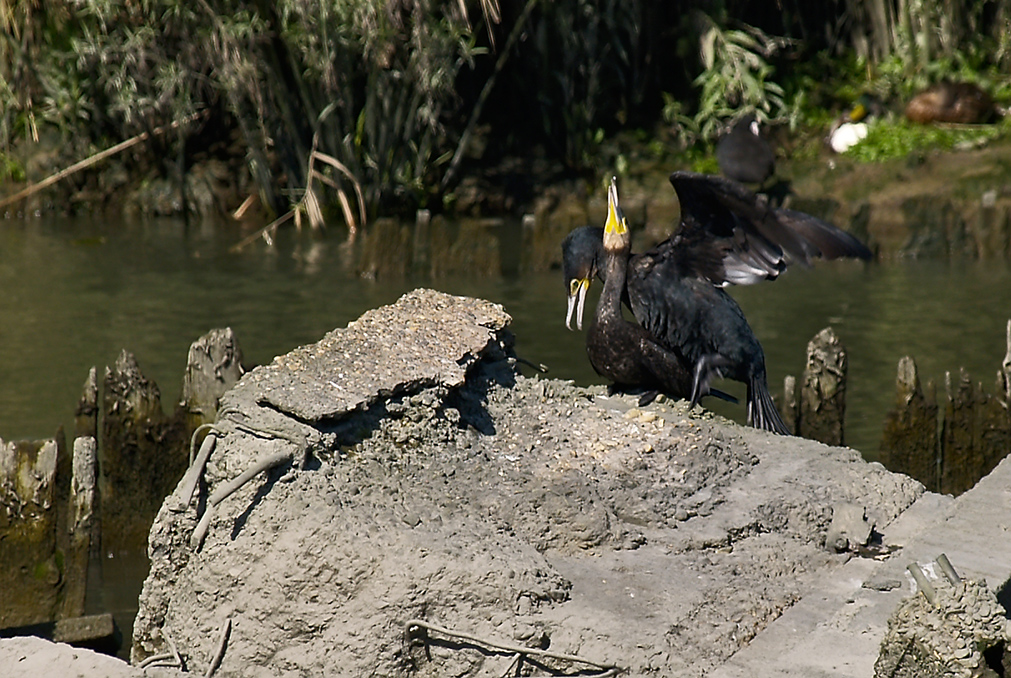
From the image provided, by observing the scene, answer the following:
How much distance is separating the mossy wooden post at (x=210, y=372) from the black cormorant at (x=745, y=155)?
9.11 metres

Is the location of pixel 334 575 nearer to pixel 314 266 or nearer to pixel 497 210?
pixel 314 266

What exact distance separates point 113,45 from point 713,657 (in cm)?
1217

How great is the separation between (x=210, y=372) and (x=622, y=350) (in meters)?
1.94

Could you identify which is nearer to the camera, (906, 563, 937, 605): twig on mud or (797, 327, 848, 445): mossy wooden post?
(906, 563, 937, 605): twig on mud

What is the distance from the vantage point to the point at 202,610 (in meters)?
4.38

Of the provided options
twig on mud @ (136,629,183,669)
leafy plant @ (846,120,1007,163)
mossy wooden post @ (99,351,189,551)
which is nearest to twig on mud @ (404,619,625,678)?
twig on mud @ (136,629,183,669)

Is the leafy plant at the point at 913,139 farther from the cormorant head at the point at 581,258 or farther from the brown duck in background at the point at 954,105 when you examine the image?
the cormorant head at the point at 581,258

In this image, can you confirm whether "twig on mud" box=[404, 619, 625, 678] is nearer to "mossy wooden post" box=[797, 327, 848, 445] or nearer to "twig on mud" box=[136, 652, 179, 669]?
"twig on mud" box=[136, 652, 179, 669]

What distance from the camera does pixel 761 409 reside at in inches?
246

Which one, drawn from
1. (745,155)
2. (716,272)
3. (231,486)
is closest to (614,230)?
(716,272)

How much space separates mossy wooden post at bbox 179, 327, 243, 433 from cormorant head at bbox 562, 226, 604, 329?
161 cm

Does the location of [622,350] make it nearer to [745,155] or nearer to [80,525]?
[80,525]

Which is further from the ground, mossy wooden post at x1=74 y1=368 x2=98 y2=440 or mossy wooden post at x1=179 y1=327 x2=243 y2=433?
A: mossy wooden post at x1=179 y1=327 x2=243 y2=433

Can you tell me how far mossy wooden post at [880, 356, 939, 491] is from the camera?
673 centimetres
